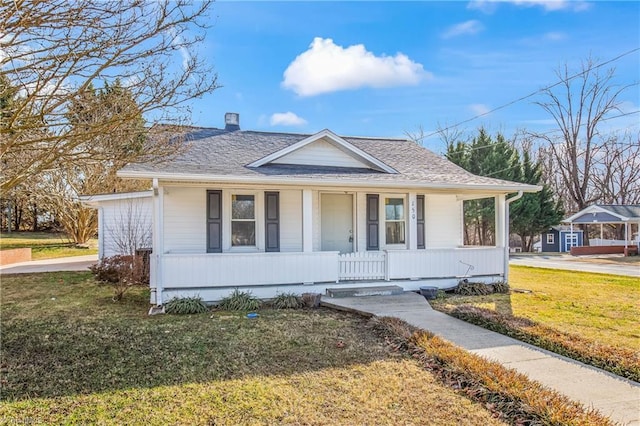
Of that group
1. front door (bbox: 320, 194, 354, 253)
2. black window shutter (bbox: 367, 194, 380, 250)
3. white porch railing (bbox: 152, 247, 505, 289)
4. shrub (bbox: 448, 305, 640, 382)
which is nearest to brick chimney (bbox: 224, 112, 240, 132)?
front door (bbox: 320, 194, 354, 253)

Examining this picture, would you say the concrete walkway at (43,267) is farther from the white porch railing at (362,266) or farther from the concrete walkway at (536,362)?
the concrete walkway at (536,362)

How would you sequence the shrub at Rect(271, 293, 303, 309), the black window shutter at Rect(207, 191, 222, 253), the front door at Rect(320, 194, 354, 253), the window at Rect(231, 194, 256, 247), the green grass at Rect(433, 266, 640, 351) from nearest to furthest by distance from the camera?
the green grass at Rect(433, 266, 640, 351) < the shrub at Rect(271, 293, 303, 309) < the black window shutter at Rect(207, 191, 222, 253) < the window at Rect(231, 194, 256, 247) < the front door at Rect(320, 194, 354, 253)

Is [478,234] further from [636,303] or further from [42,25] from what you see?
[42,25]

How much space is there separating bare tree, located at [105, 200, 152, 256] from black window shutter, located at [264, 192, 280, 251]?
5601 mm

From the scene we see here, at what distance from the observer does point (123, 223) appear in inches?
567

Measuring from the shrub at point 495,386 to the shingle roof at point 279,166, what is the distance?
4736mm

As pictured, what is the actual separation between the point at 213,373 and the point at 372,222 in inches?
280

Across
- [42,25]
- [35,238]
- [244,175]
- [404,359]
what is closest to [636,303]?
[404,359]

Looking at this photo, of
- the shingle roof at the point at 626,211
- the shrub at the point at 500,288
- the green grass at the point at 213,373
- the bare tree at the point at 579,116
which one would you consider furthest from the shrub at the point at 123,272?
the bare tree at the point at 579,116

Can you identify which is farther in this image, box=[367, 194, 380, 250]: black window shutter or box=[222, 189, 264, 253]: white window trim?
box=[367, 194, 380, 250]: black window shutter

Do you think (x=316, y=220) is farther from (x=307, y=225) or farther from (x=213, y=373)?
(x=213, y=373)

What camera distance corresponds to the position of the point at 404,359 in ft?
17.4

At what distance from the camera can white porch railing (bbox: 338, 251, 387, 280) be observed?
31.8ft

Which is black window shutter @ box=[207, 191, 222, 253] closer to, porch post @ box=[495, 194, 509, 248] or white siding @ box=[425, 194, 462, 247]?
white siding @ box=[425, 194, 462, 247]
